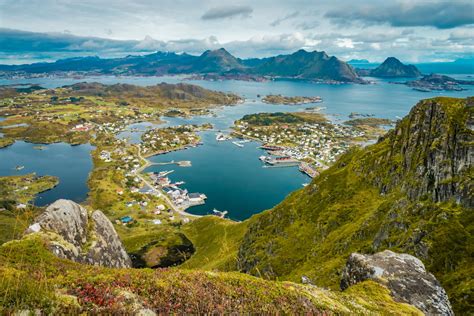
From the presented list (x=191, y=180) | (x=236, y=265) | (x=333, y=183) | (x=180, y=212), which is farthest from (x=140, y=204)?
(x=333, y=183)

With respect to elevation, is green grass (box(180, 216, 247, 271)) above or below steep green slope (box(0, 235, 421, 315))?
below

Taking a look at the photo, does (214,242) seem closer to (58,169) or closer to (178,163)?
(178,163)

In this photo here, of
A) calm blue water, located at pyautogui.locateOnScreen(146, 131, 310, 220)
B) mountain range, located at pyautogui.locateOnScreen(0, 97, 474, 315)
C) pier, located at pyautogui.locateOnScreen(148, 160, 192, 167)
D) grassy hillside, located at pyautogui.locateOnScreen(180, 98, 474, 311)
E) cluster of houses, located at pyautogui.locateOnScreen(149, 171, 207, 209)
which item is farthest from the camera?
pier, located at pyautogui.locateOnScreen(148, 160, 192, 167)

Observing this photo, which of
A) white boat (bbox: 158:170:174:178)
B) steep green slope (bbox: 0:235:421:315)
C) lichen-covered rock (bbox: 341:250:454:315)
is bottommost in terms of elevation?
white boat (bbox: 158:170:174:178)

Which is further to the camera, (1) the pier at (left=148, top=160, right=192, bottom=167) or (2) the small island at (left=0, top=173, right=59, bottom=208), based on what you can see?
(1) the pier at (left=148, top=160, right=192, bottom=167)

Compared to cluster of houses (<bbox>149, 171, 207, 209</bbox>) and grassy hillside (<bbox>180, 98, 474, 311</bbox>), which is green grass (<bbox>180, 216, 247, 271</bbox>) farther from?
cluster of houses (<bbox>149, 171, 207, 209</bbox>)

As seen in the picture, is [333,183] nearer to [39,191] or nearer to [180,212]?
[180,212]

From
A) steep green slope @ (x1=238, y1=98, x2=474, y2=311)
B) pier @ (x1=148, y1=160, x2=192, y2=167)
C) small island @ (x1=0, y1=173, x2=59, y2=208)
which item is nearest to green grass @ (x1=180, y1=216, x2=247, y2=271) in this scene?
steep green slope @ (x1=238, y1=98, x2=474, y2=311)
